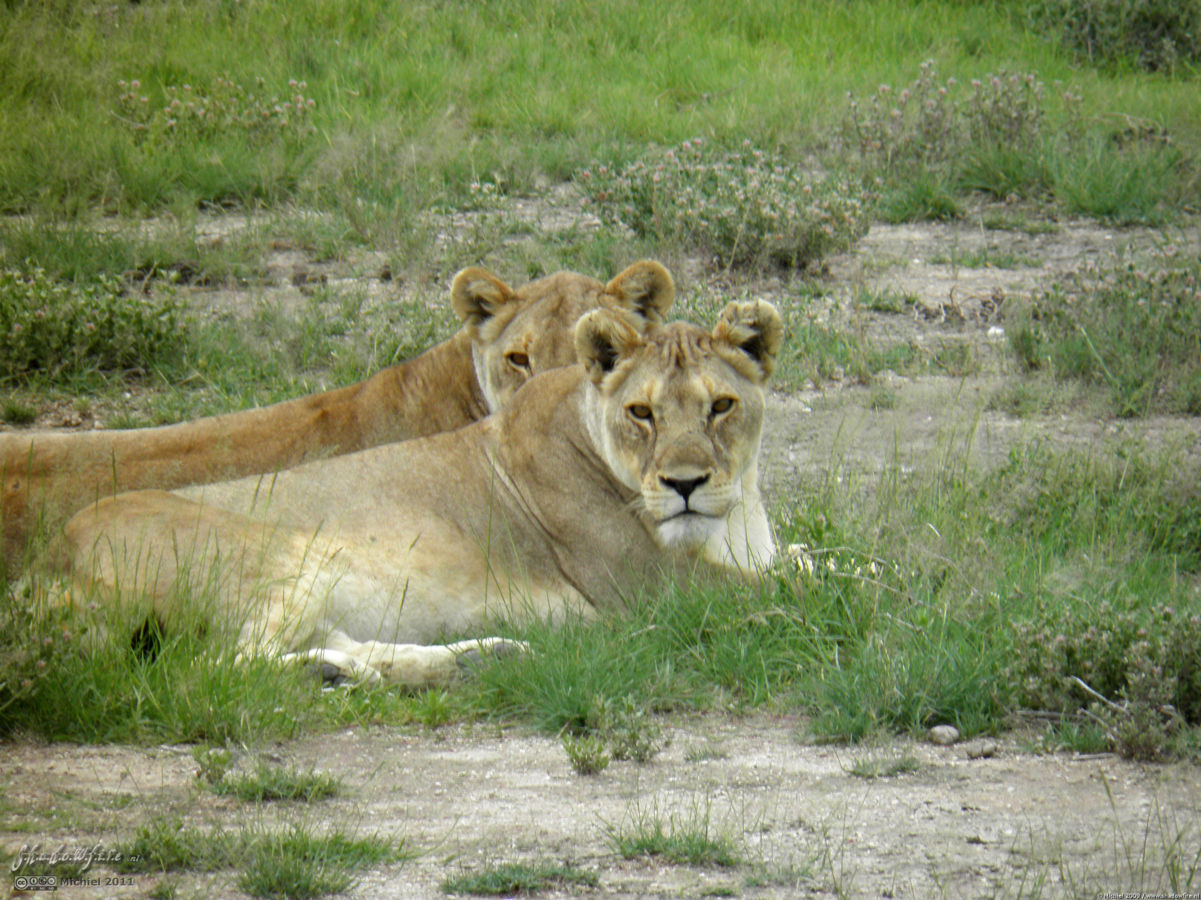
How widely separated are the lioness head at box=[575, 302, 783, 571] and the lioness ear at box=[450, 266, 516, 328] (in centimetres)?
118

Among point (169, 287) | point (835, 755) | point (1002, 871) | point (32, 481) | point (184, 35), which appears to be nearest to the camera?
point (1002, 871)

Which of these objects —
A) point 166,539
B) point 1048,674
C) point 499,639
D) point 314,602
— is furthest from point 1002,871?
point 166,539

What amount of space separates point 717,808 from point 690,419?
4.91ft

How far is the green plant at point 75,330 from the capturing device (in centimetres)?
708

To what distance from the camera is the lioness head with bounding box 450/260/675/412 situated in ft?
18.4

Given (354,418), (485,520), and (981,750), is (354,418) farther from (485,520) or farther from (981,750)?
(981,750)

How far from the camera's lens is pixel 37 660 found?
11.9ft

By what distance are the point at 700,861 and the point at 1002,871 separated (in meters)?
0.60

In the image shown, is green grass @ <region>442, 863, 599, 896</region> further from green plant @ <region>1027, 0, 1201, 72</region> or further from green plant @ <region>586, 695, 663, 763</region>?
green plant @ <region>1027, 0, 1201, 72</region>

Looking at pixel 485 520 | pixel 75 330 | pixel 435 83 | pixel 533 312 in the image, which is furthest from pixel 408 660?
pixel 435 83

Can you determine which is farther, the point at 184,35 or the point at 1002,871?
the point at 184,35

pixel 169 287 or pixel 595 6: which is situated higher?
pixel 595 6

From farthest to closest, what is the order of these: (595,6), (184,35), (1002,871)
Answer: (595,6), (184,35), (1002,871)

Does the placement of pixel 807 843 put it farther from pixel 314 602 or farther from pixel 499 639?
pixel 314 602
